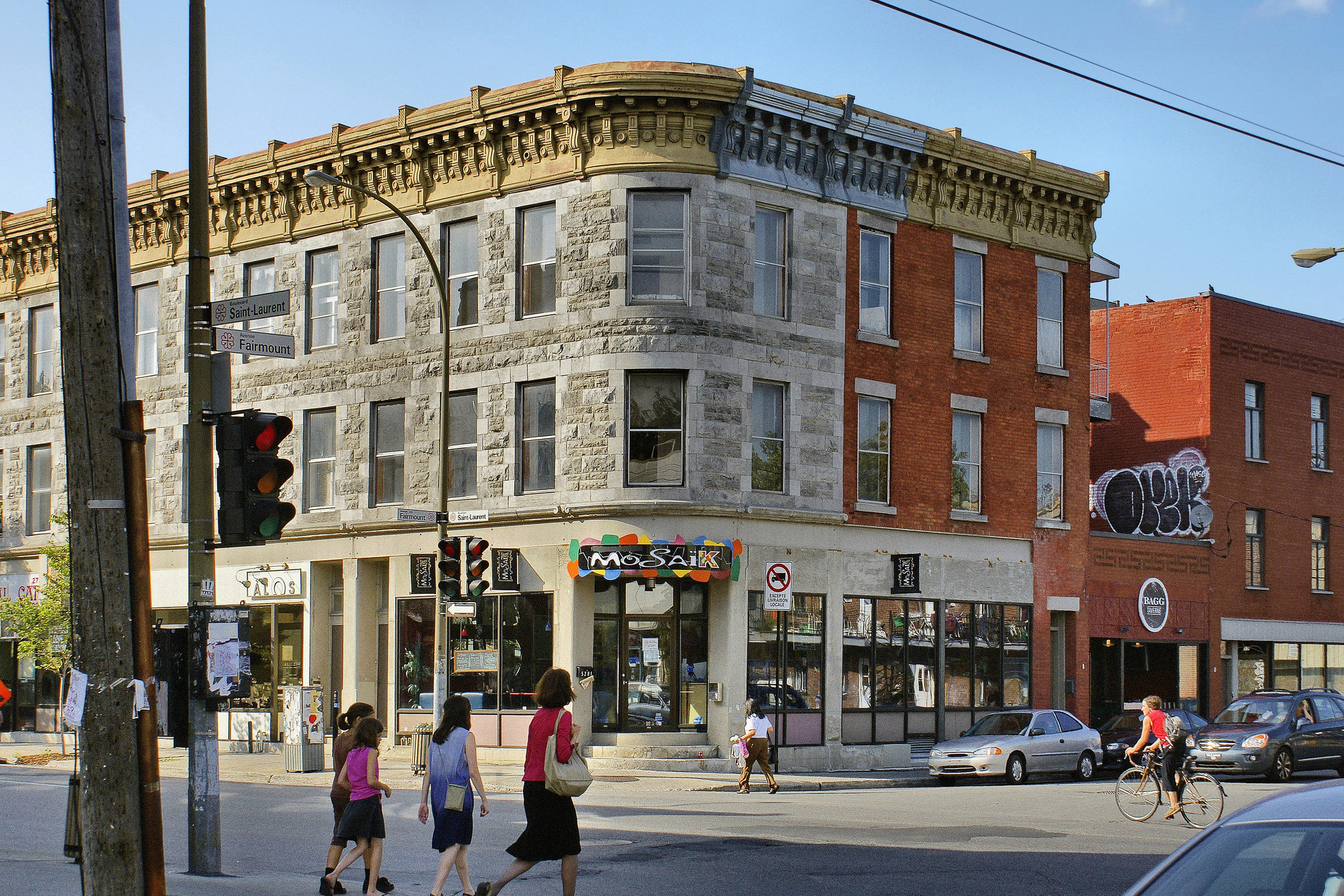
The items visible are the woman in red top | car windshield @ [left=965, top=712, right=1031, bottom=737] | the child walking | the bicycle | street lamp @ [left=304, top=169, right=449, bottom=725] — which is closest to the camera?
the woman in red top

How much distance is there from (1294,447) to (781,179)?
19133 mm

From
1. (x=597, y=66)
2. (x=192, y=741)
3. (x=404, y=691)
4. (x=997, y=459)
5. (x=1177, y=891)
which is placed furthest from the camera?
(x=997, y=459)

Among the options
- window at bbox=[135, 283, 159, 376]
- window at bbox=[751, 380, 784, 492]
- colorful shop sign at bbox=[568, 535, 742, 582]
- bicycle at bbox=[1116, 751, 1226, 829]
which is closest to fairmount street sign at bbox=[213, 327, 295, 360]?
bicycle at bbox=[1116, 751, 1226, 829]

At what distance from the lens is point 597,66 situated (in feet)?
92.2

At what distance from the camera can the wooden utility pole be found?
29.3 feet

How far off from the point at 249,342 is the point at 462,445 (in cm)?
1739

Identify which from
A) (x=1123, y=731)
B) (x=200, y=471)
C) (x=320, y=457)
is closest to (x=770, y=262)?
(x=320, y=457)

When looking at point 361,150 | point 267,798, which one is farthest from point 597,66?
point 267,798

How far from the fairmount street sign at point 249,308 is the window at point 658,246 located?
15302mm

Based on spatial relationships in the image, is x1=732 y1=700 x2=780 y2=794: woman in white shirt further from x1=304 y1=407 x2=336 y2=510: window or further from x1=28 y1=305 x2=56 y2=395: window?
x1=28 y1=305 x2=56 y2=395: window

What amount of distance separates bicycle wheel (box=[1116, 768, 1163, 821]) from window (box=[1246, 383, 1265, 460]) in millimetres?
21340

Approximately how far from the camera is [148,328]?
Answer: 119 feet

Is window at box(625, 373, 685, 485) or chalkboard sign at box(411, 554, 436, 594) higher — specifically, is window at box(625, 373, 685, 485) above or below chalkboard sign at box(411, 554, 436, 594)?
above

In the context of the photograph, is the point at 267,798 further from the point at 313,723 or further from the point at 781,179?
the point at 781,179
